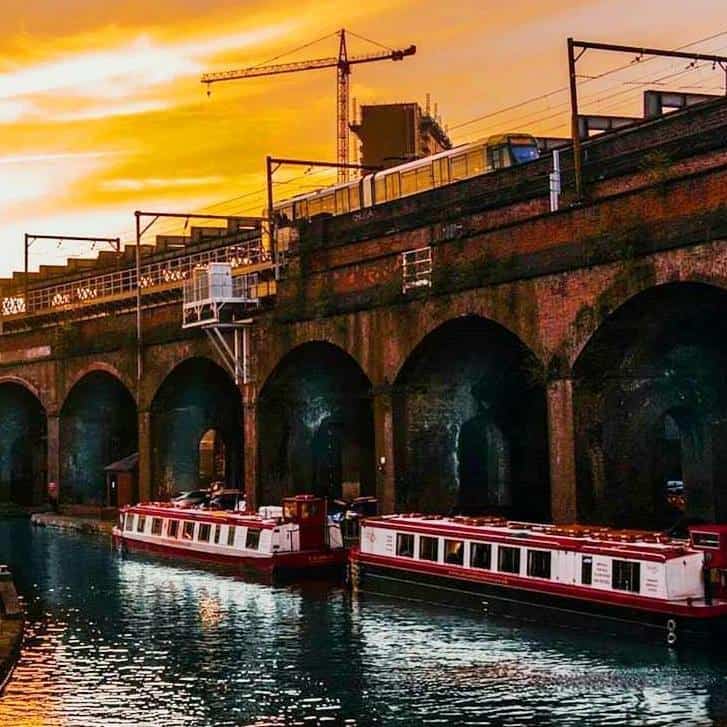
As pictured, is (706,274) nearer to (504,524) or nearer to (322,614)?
(504,524)

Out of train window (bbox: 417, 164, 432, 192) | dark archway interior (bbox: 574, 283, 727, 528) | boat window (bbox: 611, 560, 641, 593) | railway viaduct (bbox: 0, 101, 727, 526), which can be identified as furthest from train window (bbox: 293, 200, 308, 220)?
boat window (bbox: 611, 560, 641, 593)

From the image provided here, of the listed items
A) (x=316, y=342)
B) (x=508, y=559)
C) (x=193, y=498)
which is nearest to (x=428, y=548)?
(x=508, y=559)

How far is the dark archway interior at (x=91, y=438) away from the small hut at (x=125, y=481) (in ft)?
13.8

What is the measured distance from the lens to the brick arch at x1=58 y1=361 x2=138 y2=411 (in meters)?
52.0

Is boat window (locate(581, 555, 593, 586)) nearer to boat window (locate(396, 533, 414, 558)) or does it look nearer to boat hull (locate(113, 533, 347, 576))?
boat window (locate(396, 533, 414, 558))

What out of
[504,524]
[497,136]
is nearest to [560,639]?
[504,524]

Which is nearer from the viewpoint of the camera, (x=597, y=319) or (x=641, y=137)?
(x=597, y=319)

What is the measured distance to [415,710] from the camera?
19297 millimetres

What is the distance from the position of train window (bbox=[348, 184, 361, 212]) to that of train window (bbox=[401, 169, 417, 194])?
2.67 metres

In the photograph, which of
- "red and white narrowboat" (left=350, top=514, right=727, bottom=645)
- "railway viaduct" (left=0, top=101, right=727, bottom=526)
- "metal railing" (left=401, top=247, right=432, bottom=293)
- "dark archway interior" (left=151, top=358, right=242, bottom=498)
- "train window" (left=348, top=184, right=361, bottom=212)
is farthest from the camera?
"dark archway interior" (left=151, top=358, right=242, bottom=498)

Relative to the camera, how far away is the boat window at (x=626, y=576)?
78.5 feet

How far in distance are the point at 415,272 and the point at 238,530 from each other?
27.8ft

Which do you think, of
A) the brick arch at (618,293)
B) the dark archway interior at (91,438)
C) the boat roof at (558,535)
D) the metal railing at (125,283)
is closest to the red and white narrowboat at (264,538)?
the boat roof at (558,535)

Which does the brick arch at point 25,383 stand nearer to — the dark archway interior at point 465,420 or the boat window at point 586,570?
the dark archway interior at point 465,420
